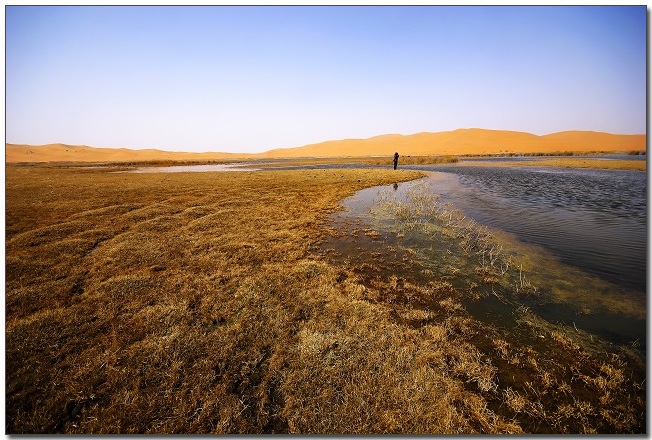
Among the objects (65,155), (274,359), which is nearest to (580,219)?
(274,359)

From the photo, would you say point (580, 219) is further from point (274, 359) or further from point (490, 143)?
point (490, 143)

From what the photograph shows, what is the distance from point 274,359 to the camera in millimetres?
3793

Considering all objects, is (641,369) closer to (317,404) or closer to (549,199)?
(317,404)

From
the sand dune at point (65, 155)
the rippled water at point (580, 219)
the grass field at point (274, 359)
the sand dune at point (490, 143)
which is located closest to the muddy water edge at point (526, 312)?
the grass field at point (274, 359)

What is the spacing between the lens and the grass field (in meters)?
3.04

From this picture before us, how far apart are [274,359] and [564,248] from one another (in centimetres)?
909

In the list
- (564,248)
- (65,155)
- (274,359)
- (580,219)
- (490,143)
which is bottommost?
(274,359)

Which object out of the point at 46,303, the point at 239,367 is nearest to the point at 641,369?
the point at 239,367

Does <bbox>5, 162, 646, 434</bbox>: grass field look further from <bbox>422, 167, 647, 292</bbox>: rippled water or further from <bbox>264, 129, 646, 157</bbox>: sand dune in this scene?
<bbox>264, 129, 646, 157</bbox>: sand dune

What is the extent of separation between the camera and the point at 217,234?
9586mm

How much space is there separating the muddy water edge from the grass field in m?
0.03

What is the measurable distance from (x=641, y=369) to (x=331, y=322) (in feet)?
14.3

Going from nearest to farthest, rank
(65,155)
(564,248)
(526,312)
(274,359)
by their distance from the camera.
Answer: (274,359) < (526,312) < (564,248) < (65,155)

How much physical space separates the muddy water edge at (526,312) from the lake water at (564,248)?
0.12 ft
